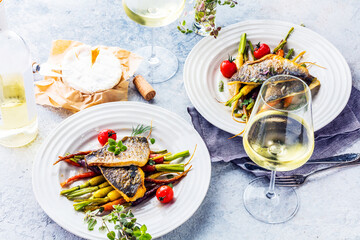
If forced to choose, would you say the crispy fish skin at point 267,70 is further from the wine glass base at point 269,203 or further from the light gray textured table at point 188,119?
the wine glass base at point 269,203

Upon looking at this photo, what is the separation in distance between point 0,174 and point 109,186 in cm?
44

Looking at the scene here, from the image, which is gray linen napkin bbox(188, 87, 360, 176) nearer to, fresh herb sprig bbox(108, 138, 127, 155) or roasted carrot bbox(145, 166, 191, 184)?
roasted carrot bbox(145, 166, 191, 184)

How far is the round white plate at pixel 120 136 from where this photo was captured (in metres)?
1.72

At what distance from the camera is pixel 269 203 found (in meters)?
1.87

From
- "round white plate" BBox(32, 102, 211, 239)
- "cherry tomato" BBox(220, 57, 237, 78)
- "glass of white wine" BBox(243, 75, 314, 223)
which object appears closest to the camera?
"glass of white wine" BBox(243, 75, 314, 223)

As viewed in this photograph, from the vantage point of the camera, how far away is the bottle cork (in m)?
2.14

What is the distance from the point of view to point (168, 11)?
6.77 feet

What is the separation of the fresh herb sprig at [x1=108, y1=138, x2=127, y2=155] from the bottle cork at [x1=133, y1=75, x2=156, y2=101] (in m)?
0.38

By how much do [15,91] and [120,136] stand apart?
43 centimetres

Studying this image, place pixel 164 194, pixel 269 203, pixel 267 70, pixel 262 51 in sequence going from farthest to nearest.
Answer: pixel 262 51 < pixel 267 70 < pixel 269 203 < pixel 164 194

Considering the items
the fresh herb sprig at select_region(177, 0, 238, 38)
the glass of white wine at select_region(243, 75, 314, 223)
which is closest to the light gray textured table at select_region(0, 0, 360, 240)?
the fresh herb sprig at select_region(177, 0, 238, 38)

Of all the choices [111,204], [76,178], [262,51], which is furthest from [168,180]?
[262,51]

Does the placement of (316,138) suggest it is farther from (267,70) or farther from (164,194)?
(164,194)

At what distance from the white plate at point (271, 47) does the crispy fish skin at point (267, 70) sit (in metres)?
0.10
